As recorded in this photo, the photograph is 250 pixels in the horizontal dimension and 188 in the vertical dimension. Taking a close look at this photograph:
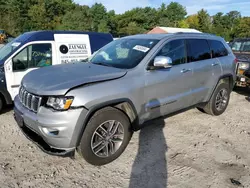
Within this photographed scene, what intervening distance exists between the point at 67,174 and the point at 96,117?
89cm

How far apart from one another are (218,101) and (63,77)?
3656mm

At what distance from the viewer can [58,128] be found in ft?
8.95

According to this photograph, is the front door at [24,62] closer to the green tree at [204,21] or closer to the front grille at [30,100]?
the front grille at [30,100]

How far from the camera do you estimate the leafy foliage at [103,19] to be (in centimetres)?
5053

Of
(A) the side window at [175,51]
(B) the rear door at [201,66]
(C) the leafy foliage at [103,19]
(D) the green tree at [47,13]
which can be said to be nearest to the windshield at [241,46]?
(B) the rear door at [201,66]

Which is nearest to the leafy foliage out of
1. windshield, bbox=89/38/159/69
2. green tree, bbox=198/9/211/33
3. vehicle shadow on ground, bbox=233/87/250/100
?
green tree, bbox=198/9/211/33

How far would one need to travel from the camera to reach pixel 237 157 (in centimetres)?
352

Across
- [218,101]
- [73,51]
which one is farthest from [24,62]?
[218,101]

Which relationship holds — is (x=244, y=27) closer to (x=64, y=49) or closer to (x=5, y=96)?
(x=64, y=49)

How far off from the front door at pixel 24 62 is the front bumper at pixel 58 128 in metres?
2.37

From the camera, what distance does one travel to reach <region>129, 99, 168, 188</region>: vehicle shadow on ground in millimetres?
2893

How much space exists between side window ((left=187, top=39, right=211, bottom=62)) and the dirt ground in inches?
56.0

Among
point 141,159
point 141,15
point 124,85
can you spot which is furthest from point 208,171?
point 141,15

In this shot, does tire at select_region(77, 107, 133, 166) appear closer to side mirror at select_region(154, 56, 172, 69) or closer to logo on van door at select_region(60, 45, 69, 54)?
side mirror at select_region(154, 56, 172, 69)
